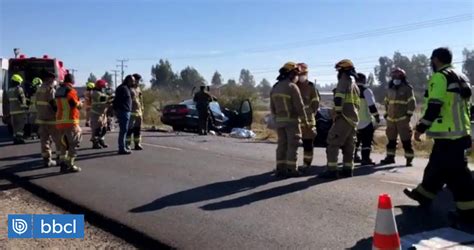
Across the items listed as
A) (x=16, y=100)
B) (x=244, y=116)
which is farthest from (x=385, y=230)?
(x=244, y=116)

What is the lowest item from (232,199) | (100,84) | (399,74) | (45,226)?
(45,226)

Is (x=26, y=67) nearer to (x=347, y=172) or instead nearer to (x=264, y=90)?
(x=347, y=172)

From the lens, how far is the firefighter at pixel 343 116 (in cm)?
840

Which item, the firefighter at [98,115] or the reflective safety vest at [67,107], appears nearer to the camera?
the reflective safety vest at [67,107]

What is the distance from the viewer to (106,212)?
640 cm

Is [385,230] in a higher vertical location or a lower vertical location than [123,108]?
lower

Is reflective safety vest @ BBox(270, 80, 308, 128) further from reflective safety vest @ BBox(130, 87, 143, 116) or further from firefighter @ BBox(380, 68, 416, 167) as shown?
reflective safety vest @ BBox(130, 87, 143, 116)

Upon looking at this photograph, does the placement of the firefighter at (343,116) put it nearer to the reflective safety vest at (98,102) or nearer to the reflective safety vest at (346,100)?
the reflective safety vest at (346,100)

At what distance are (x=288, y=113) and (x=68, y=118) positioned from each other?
409cm

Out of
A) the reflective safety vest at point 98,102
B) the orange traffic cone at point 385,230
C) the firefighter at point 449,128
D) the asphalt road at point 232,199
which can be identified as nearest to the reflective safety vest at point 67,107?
the asphalt road at point 232,199

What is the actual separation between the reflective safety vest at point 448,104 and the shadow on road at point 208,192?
311 cm

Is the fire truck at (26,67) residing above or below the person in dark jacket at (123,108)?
above

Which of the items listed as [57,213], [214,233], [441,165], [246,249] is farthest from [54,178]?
[441,165]

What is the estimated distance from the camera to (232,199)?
705 cm
